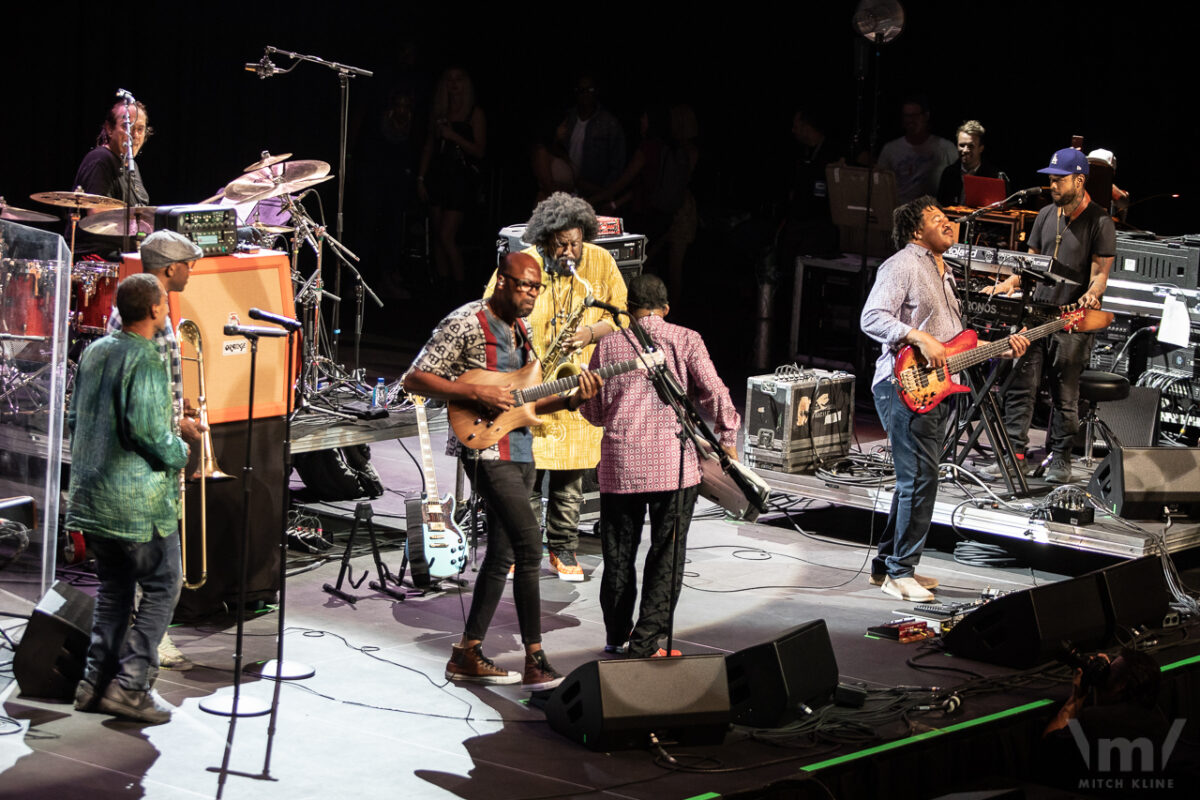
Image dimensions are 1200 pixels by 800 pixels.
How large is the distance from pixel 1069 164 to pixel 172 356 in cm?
555

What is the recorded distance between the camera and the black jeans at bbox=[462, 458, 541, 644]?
642 cm

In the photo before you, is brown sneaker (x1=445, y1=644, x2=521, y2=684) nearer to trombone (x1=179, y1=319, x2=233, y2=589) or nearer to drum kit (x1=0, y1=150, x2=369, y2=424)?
trombone (x1=179, y1=319, x2=233, y2=589)

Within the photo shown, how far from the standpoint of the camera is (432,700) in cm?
650

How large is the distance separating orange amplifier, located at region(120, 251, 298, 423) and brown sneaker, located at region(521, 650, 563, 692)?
1652mm

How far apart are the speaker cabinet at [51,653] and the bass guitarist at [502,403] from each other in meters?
1.53

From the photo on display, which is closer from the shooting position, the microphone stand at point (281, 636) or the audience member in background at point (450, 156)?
the microphone stand at point (281, 636)

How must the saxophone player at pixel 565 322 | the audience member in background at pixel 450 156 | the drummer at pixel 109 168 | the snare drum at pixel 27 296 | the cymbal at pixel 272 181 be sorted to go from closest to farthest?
1. the snare drum at pixel 27 296
2. the saxophone player at pixel 565 322
3. the cymbal at pixel 272 181
4. the drummer at pixel 109 168
5. the audience member in background at pixel 450 156

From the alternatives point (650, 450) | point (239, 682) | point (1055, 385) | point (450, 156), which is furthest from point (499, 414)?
point (450, 156)

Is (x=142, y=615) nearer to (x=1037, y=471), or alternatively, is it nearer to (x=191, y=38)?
(x=1037, y=471)

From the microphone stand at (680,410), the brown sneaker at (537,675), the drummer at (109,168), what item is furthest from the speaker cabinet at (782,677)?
the drummer at (109,168)

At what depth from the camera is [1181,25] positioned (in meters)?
13.1

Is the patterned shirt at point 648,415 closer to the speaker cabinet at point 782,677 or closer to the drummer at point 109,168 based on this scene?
the speaker cabinet at point 782,677

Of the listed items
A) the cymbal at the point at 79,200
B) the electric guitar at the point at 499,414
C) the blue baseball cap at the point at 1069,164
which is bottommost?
the electric guitar at the point at 499,414

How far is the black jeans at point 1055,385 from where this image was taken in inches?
380
